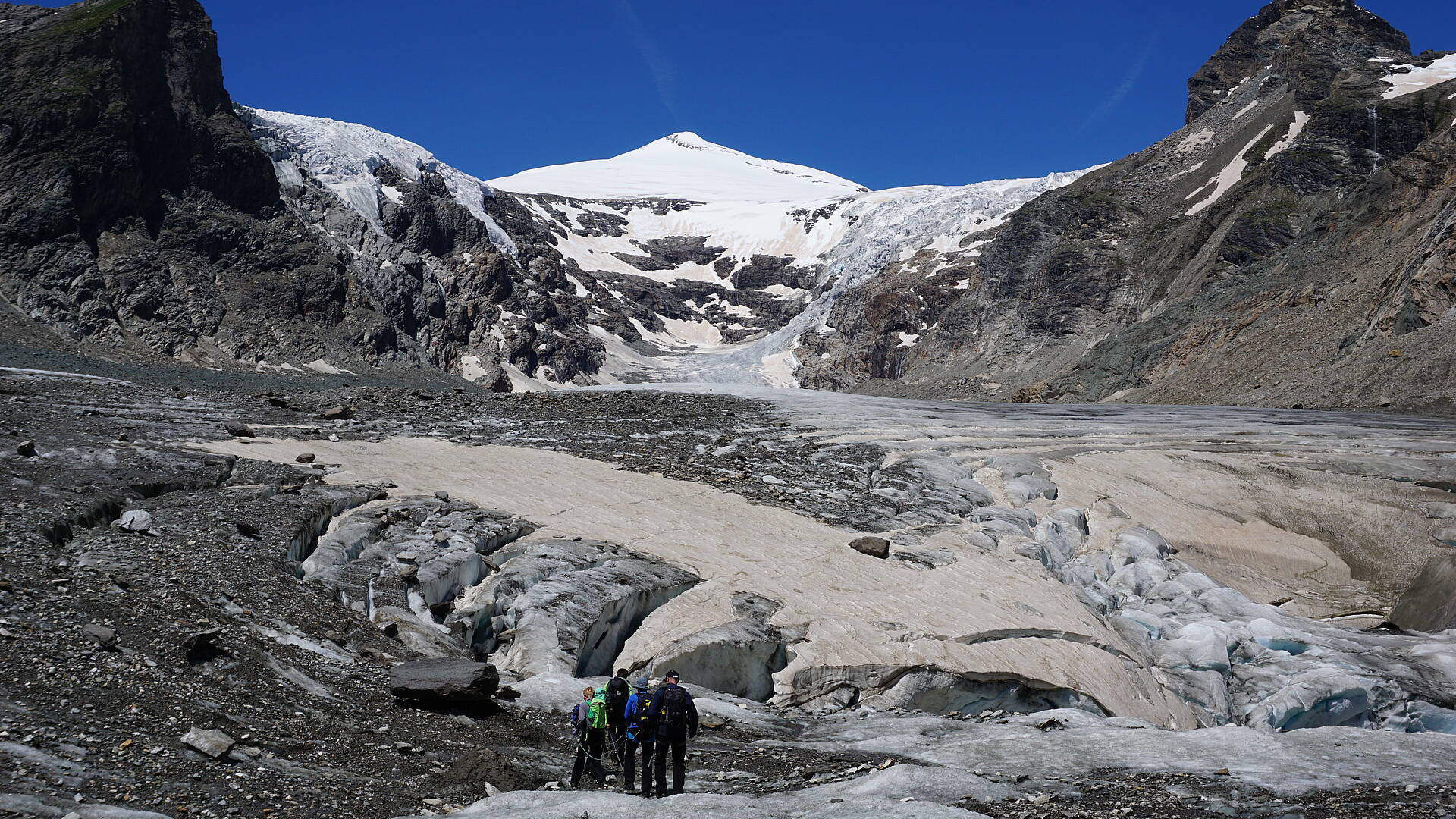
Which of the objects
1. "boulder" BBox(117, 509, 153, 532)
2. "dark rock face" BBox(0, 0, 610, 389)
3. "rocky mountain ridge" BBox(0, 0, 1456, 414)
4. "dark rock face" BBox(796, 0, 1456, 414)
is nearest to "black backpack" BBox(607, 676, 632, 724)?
"boulder" BBox(117, 509, 153, 532)

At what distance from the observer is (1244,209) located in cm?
8194

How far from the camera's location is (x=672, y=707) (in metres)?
10.1

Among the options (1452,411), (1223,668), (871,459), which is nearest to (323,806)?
(1223,668)

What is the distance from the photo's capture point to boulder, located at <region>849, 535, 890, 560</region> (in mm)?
20125

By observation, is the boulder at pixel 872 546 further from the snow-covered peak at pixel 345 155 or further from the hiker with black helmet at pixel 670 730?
the snow-covered peak at pixel 345 155

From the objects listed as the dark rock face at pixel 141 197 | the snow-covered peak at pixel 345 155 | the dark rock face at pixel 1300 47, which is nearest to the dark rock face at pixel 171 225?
the dark rock face at pixel 141 197

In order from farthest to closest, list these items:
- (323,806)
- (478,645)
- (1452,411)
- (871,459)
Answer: (1452,411), (871,459), (478,645), (323,806)

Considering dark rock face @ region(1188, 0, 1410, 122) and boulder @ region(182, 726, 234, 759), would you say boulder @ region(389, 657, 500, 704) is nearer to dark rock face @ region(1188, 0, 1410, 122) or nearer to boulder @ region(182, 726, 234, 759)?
boulder @ region(182, 726, 234, 759)

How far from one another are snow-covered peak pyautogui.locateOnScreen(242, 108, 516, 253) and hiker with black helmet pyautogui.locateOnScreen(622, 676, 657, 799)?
5182 inches

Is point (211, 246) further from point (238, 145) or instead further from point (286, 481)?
point (286, 481)

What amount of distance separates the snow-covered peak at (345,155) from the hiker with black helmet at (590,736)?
131 metres

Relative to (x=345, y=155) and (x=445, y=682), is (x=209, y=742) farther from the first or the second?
(x=345, y=155)

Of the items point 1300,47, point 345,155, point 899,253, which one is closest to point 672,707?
point 1300,47

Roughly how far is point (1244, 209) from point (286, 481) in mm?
84260
